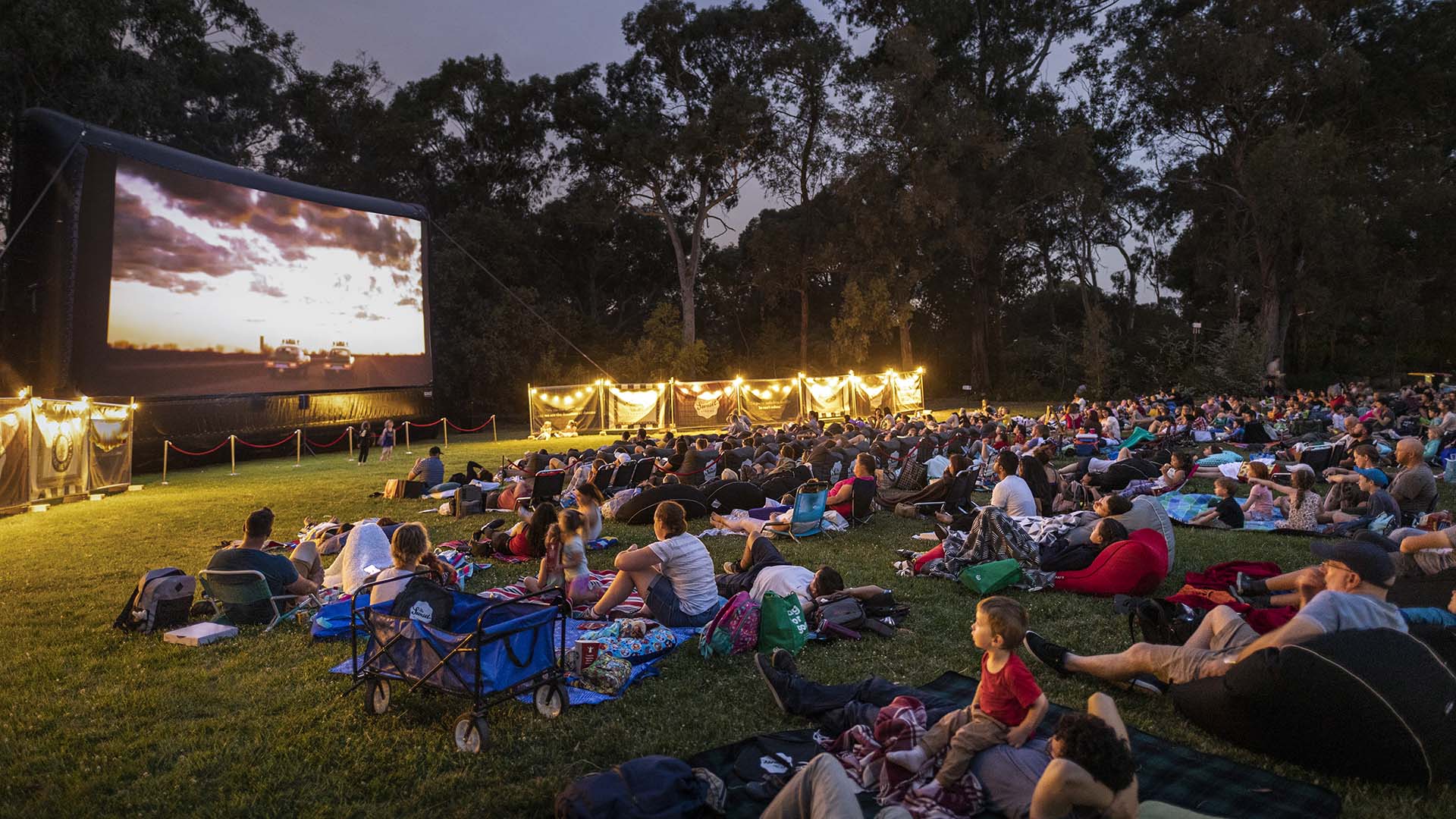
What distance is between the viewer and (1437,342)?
124 feet

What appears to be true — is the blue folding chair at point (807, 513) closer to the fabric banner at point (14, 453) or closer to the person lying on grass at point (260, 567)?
the person lying on grass at point (260, 567)

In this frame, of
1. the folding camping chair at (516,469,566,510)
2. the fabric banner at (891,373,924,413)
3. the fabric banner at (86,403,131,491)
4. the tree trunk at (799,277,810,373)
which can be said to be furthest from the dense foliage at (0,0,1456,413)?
the folding camping chair at (516,469,566,510)

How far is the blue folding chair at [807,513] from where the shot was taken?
9.23 meters

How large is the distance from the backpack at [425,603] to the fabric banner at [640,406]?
72.8 feet

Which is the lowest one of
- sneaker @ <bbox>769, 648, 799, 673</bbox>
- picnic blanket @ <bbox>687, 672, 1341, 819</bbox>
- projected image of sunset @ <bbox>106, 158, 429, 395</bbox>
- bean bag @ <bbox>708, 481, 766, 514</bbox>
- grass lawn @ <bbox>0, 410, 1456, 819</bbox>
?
grass lawn @ <bbox>0, 410, 1456, 819</bbox>

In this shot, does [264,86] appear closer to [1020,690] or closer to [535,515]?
[535,515]

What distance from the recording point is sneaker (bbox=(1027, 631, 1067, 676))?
490 centimetres

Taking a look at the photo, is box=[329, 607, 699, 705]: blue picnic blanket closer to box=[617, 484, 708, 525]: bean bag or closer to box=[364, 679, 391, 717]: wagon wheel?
box=[364, 679, 391, 717]: wagon wheel

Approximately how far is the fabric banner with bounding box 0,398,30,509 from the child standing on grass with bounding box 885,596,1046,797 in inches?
532

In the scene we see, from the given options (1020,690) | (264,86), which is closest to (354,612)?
(1020,690)

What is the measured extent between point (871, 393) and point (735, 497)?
1918 centimetres

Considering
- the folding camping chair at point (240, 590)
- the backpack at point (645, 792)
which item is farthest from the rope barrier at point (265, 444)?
the backpack at point (645, 792)

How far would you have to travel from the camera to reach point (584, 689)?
16.0 ft

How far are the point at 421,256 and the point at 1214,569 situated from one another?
24929 millimetres
